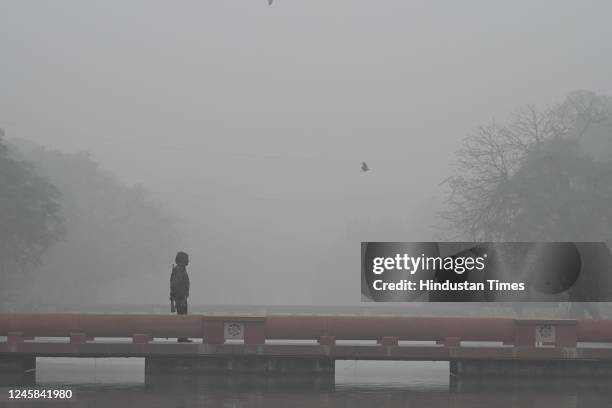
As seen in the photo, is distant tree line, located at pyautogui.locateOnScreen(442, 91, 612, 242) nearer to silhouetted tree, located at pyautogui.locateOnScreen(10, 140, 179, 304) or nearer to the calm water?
the calm water

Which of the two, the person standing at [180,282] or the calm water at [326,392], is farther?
the person standing at [180,282]

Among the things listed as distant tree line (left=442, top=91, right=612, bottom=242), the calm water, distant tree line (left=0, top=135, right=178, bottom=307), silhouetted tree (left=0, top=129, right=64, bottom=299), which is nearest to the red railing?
the calm water

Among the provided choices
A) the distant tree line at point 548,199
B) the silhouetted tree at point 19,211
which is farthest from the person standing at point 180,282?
the silhouetted tree at point 19,211

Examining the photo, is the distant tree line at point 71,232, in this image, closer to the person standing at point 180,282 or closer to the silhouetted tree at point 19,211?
the silhouetted tree at point 19,211

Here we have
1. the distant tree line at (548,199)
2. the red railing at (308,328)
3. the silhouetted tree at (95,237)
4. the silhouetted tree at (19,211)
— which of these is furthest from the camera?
the silhouetted tree at (95,237)

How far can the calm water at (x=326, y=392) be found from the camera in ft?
59.3

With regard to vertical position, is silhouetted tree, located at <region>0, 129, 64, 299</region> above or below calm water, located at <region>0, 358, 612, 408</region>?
above

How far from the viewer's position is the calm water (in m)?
18.1

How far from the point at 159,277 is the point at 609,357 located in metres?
98.7

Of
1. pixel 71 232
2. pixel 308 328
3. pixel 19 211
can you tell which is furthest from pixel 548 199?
pixel 71 232

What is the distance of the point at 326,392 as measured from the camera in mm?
20062

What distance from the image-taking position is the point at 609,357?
22.7 m

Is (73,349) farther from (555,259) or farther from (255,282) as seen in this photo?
(255,282)

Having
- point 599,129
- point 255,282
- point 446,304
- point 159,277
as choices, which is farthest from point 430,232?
point 599,129
